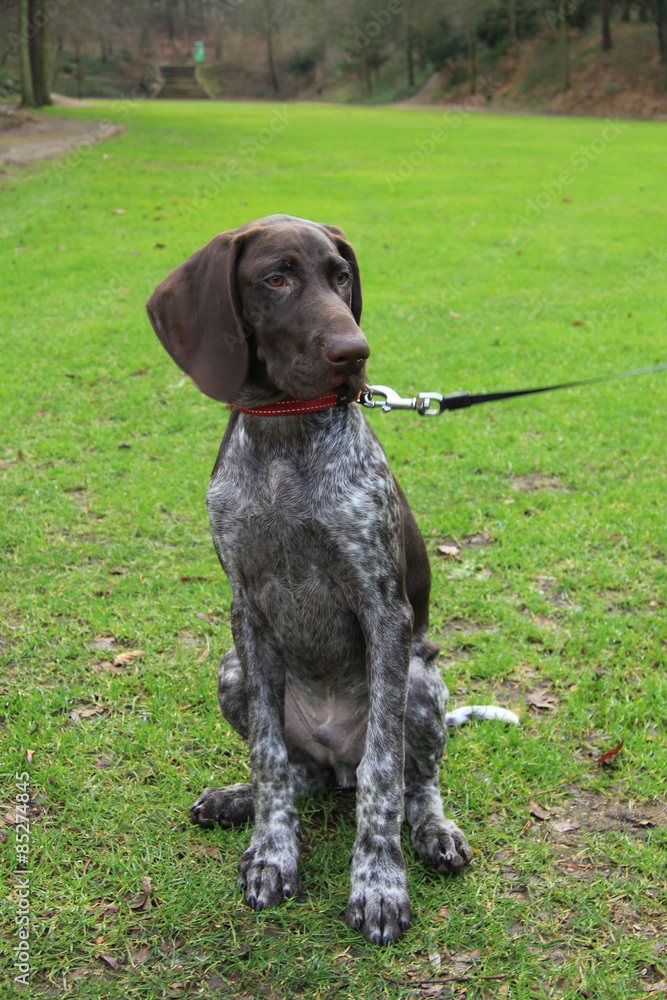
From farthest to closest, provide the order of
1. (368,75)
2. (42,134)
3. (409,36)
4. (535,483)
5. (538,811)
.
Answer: (368,75) < (409,36) < (42,134) < (535,483) < (538,811)

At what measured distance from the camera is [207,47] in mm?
85812

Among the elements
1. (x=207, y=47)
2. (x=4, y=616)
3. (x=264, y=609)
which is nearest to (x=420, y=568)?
(x=264, y=609)

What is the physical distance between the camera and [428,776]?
10.3 ft

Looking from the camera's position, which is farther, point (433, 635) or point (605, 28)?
point (605, 28)

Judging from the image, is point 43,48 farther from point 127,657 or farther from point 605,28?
point 127,657

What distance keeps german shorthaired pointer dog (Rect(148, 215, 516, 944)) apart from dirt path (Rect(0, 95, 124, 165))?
20.8m

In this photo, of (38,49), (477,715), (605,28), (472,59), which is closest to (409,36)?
(472,59)

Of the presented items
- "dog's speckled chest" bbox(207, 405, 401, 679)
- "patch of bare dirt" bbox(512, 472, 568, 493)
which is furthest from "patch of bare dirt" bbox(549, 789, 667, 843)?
"patch of bare dirt" bbox(512, 472, 568, 493)

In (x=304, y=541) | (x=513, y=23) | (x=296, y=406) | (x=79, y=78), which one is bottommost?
(x=304, y=541)

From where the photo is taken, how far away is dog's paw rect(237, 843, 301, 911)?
278 centimetres

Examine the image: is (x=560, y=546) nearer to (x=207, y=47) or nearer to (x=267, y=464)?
(x=267, y=464)

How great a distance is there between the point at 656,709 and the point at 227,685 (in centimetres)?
Answer: 190

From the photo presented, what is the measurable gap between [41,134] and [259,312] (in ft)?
89.4

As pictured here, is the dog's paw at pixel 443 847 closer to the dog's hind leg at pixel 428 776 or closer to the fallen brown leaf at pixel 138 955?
the dog's hind leg at pixel 428 776
